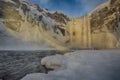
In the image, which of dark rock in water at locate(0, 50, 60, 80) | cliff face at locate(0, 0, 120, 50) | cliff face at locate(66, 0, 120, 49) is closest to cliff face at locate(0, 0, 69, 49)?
cliff face at locate(0, 0, 120, 50)

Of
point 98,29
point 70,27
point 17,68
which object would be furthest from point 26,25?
point 17,68

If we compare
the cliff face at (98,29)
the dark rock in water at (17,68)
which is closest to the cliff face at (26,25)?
the cliff face at (98,29)

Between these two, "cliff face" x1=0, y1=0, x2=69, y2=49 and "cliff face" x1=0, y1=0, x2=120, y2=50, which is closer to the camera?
"cliff face" x1=0, y1=0, x2=120, y2=50

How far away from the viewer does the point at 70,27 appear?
186ft

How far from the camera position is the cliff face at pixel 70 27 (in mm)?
56812

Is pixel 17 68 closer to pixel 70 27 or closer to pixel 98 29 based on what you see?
pixel 70 27

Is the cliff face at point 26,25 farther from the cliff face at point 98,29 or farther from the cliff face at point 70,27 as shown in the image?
the cliff face at point 98,29

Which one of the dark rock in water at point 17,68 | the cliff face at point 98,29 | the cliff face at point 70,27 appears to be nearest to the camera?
the dark rock in water at point 17,68

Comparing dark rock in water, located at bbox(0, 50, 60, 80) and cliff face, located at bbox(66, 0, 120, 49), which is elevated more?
cliff face, located at bbox(66, 0, 120, 49)

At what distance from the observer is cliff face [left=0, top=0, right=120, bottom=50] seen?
Result: 56.8 metres

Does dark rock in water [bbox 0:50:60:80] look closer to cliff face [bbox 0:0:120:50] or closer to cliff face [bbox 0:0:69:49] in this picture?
cliff face [bbox 0:0:120:50]

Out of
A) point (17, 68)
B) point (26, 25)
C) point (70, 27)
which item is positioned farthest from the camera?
point (26, 25)

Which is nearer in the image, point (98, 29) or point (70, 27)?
point (70, 27)

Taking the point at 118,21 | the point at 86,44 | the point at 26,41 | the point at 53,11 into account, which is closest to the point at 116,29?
the point at 118,21
